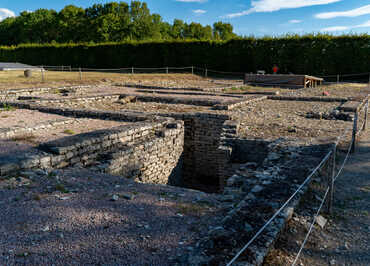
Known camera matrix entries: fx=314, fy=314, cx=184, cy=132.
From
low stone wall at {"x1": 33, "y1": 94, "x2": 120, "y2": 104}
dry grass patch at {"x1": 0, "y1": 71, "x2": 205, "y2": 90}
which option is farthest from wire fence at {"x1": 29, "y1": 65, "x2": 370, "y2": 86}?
low stone wall at {"x1": 33, "y1": 94, "x2": 120, "y2": 104}

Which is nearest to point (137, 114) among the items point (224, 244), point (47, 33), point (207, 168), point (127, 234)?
point (207, 168)

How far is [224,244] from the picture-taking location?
274cm

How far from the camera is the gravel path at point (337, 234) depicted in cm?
305

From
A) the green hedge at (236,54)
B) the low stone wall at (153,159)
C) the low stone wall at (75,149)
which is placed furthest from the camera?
the green hedge at (236,54)

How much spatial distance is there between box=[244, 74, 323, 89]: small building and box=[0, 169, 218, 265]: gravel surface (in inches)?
689

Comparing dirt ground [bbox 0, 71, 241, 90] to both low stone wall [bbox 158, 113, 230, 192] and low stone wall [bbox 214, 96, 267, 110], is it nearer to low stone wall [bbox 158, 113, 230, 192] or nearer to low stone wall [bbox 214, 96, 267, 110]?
low stone wall [bbox 214, 96, 267, 110]

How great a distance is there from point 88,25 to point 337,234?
57.4 metres

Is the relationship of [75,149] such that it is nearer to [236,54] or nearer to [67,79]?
[67,79]

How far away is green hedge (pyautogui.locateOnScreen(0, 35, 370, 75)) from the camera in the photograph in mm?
25219

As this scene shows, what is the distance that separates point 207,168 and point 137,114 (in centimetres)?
273

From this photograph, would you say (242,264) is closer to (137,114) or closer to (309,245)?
(309,245)

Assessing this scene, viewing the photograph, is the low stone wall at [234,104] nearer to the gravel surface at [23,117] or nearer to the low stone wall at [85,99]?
the gravel surface at [23,117]

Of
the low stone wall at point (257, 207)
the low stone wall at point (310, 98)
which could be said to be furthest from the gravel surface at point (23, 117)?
the low stone wall at point (310, 98)

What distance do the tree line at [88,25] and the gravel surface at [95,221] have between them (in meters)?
47.9
